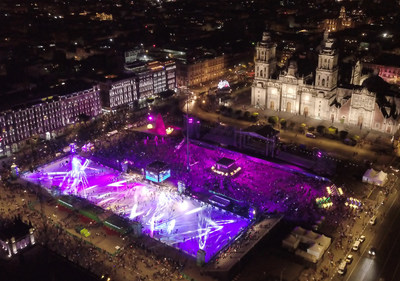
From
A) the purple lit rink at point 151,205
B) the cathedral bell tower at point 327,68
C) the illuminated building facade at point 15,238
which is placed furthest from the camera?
the cathedral bell tower at point 327,68

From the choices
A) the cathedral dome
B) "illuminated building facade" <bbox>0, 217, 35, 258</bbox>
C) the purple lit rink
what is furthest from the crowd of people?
the cathedral dome

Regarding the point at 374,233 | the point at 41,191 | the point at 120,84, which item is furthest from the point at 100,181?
the point at 374,233

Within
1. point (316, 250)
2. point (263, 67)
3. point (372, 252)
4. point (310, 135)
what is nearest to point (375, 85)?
point (310, 135)

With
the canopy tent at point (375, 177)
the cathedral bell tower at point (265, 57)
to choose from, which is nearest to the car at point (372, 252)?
the canopy tent at point (375, 177)

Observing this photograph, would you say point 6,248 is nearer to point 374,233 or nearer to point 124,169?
point 124,169

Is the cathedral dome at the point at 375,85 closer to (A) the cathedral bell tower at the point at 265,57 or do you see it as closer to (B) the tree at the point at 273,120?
(B) the tree at the point at 273,120

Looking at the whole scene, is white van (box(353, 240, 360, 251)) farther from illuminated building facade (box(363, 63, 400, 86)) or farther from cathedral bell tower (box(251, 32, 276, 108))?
illuminated building facade (box(363, 63, 400, 86))
